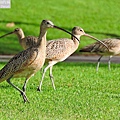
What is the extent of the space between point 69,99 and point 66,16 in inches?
862

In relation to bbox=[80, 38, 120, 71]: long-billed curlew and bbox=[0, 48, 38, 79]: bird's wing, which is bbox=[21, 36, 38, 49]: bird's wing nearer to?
bbox=[80, 38, 120, 71]: long-billed curlew

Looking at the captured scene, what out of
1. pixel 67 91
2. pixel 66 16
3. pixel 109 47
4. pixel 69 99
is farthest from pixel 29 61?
pixel 66 16

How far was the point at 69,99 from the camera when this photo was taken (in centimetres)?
1199

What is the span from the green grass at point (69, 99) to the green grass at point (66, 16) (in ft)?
42.5

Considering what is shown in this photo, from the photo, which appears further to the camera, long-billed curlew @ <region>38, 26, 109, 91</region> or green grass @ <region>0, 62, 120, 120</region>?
long-billed curlew @ <region>38, 26, 109, 91</region>

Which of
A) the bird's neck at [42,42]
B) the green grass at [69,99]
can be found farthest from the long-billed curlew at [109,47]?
the bird's neck at [42,42]

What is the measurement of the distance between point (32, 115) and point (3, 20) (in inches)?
873

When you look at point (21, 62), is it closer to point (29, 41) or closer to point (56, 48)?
point (56, 48)

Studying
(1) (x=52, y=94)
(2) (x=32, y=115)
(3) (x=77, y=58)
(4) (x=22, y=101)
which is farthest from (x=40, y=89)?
(3) (x=77, y=58)

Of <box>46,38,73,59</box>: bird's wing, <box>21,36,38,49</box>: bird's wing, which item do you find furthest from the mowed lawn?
<box>21,36,38,49</box>: bird's wing

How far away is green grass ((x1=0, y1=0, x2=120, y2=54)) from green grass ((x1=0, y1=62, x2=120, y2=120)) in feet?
42.5

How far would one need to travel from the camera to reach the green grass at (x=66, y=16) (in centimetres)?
3077

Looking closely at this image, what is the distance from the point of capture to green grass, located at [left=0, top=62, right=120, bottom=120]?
1023 cm

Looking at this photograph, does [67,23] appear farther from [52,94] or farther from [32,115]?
[32,115]
